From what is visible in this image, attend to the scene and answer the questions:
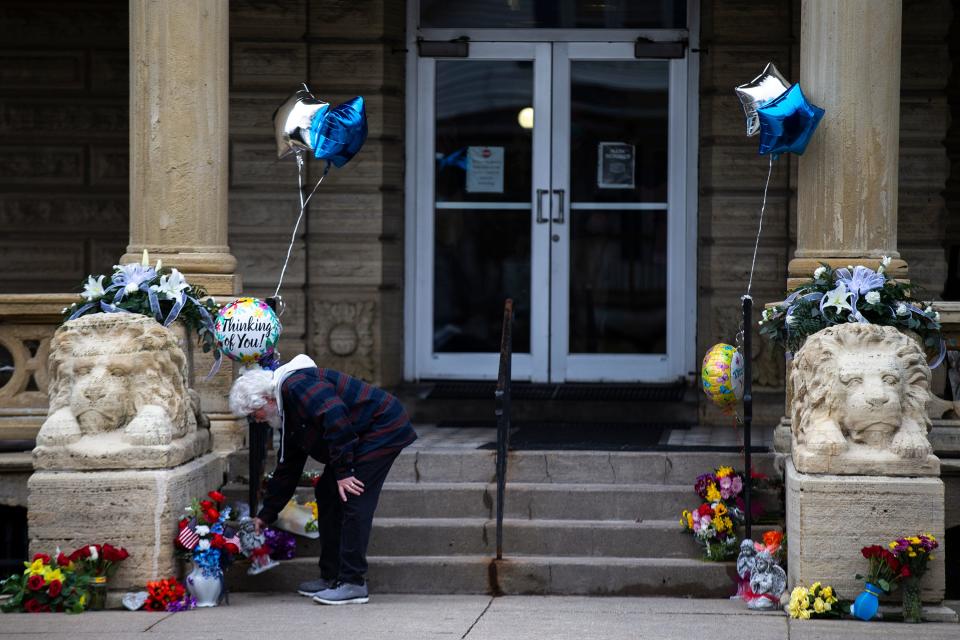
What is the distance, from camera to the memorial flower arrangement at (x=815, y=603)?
772cm

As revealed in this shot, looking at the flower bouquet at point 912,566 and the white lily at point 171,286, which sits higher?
the white lily at point 171,286

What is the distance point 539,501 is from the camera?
9109mm

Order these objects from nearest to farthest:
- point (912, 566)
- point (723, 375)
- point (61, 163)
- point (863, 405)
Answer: point (912, 566), point (863, 405), point (723, 375), point (61, 163)

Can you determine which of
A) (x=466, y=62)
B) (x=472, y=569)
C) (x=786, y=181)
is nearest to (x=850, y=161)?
(x=786, y=181)

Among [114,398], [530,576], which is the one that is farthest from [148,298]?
[530,576]

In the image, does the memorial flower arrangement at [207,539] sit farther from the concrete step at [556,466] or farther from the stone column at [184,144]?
the stone column at [184,144]

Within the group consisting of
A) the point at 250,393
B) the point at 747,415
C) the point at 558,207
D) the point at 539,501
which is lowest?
the point at 539,501

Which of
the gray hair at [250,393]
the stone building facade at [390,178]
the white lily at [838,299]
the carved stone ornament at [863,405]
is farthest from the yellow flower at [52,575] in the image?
the white lily at [838,299]

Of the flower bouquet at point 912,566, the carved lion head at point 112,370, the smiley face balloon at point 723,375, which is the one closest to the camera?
the flower bouquet at point 912,566

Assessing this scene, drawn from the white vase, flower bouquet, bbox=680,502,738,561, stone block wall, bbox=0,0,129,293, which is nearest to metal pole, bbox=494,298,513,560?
flower bouquet, bbox=680,502,738,561

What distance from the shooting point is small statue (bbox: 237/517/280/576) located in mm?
8492

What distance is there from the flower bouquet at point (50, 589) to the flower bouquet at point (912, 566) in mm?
4113

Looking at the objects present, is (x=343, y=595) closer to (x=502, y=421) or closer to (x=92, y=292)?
(x=502, y=421)

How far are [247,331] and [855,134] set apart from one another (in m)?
3.66
